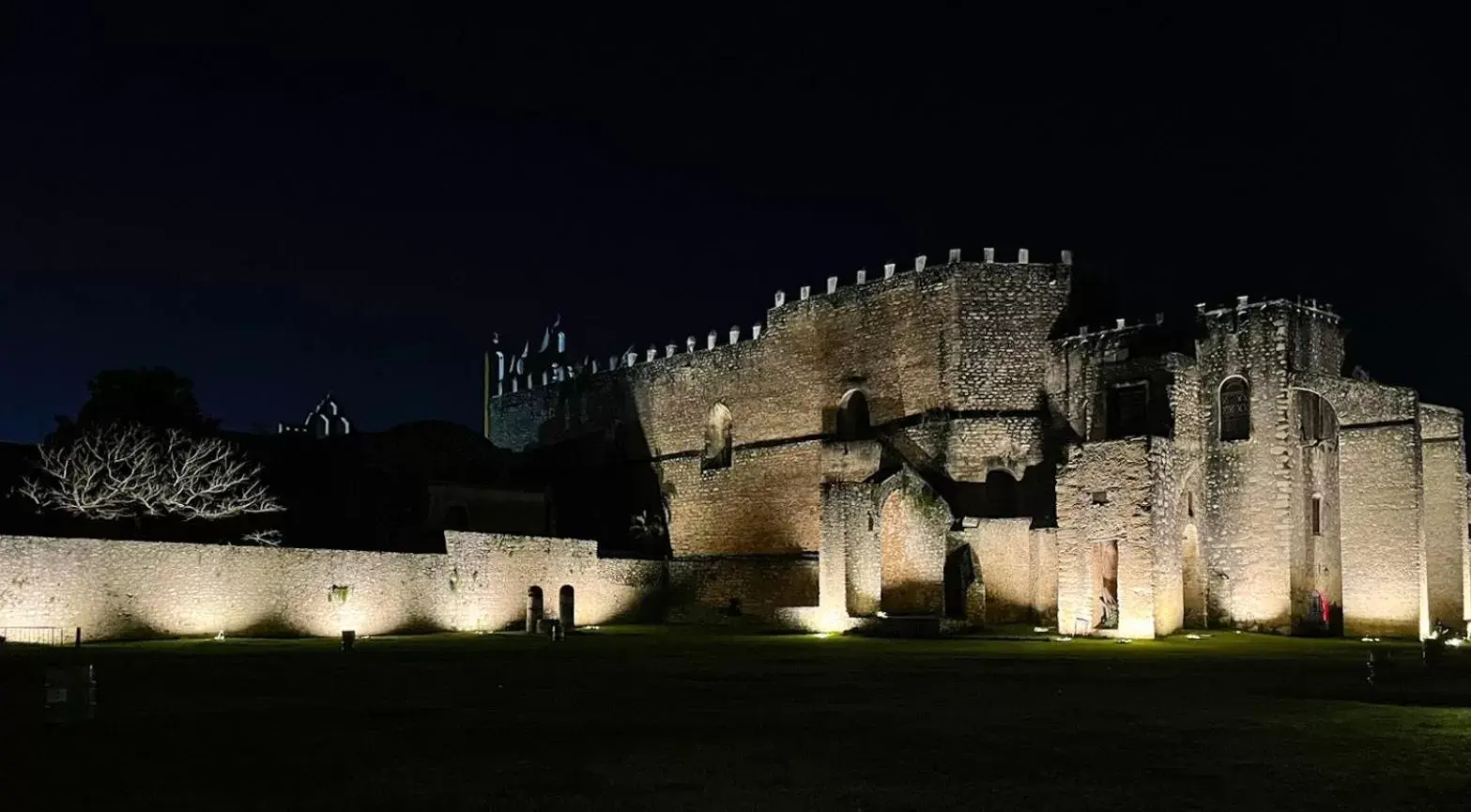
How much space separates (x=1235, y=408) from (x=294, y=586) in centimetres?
2415

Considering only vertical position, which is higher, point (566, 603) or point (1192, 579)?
point (1192, 579)

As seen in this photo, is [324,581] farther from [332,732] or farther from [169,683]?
[332,732]

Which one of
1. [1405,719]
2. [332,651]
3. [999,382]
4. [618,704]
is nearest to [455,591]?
[332,651]

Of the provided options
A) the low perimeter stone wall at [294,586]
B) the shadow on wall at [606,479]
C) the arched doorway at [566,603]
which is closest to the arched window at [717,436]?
the shadow on wall at [606,479]

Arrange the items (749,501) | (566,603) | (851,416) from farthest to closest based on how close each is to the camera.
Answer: (749,501)
(851,416)
(566,603)

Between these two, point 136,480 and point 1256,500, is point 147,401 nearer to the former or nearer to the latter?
point 136,480

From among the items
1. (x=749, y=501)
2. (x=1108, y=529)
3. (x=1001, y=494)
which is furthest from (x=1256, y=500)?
(x=749, y=501)

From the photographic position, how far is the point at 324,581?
32.0 m

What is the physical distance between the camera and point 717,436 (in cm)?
4969

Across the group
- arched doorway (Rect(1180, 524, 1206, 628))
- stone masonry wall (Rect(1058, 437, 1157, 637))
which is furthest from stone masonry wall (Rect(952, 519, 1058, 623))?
stone masonry wall (Rect(1058, 437, 1157, 637))

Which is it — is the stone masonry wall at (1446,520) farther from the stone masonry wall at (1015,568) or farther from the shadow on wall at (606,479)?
the shadow on wall at (606,479)

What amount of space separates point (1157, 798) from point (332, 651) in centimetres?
1948

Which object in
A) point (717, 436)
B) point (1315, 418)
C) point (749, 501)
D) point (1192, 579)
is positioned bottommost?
point (1192, 579)

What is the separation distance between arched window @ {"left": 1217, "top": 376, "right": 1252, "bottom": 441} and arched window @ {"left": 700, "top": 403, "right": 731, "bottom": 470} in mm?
19407
